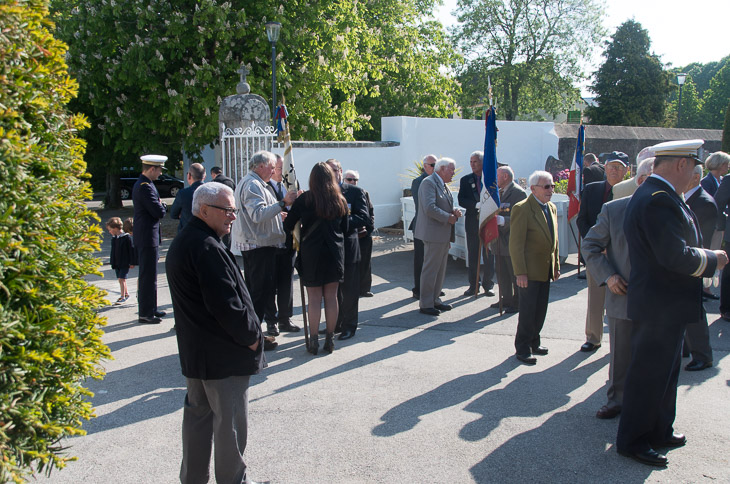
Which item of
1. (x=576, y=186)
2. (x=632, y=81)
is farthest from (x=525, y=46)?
(x=576, y=186)

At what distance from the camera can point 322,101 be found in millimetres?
15883

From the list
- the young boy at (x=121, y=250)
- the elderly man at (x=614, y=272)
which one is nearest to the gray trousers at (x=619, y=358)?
the elderly man at (x=614, y=272)

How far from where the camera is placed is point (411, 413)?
4.90 meters

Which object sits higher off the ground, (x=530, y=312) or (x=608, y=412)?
(x=530, y=312)

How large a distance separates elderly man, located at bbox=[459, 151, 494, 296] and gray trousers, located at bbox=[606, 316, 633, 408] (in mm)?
3917

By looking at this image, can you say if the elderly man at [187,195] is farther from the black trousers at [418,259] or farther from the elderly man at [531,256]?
the elderly man at [531,256]

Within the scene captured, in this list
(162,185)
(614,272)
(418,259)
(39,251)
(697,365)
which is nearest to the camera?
(39,251)

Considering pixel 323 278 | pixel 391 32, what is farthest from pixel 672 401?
pixel 391 32

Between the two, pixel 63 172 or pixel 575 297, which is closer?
pixel 63 172

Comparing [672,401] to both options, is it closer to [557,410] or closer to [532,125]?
[557,410]

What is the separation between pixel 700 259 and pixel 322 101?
1299 cm

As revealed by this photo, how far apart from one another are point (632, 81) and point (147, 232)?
3457 centimetres

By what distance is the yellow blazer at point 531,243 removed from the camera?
606 centimetres

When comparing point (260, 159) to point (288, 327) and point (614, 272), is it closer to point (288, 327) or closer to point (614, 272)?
point (288, 327)
